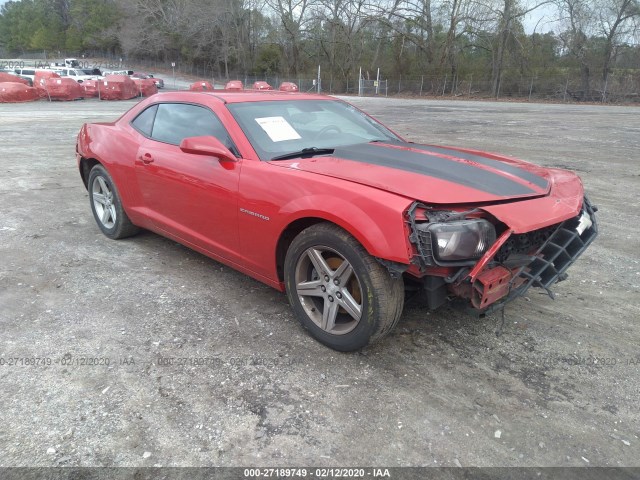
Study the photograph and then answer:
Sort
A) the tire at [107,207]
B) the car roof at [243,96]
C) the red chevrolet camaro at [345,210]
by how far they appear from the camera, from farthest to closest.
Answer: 1. the tire at [107,207]
2. the car roof at [243,96]
3. the red chevrolet camaro at [345,210]

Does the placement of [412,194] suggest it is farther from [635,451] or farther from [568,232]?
[635,451]

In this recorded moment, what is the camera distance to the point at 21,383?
2730 mm

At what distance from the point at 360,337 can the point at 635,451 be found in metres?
→ 1.43

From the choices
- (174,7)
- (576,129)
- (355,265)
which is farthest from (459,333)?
(174,7)

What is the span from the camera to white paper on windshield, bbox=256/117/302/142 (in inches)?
141

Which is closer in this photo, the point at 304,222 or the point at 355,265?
the point at 355,265

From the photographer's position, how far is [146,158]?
166 inches

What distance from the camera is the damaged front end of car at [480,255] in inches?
97.5

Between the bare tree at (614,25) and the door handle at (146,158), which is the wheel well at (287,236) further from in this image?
the bare tree at (614,25)

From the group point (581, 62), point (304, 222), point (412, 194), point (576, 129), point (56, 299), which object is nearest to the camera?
point (412, 194)

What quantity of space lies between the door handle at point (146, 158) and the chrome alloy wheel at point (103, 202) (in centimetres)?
81

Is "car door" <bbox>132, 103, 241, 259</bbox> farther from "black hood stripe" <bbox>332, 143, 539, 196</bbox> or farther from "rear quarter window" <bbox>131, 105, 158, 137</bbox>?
"black hood stripe" <bbox>332, 143, 539, 196</bbox>

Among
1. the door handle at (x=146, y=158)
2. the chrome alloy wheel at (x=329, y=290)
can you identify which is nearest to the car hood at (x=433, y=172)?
the chrome alloy wheel at (x=329, y=290)

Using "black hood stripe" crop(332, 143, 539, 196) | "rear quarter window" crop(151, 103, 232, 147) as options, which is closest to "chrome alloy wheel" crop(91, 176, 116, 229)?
"rear quarter window" crop(151, 103, 232, 147)
